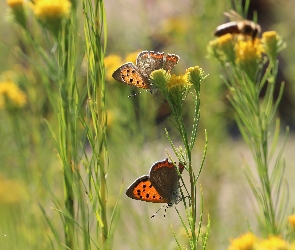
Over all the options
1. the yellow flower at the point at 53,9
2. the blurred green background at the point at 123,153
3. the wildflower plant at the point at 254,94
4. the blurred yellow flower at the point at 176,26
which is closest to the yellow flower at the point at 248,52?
the wildflower plant at the point at 254,94

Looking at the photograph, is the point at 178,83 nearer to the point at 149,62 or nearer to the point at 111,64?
the point at 149,62

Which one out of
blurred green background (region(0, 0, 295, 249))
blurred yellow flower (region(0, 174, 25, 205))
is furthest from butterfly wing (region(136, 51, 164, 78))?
blurred yellow flower (region(0, 174, 25, 205))

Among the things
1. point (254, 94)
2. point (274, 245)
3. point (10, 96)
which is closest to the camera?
point (274, 245)

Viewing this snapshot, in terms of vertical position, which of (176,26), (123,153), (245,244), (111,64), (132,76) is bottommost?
(245,244)

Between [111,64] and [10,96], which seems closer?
[111,64]

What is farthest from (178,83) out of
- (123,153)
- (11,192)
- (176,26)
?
(176,26)

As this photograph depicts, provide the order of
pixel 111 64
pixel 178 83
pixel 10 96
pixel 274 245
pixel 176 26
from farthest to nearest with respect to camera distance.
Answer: pixel 176 26 → pixel 10 96 → pixel 111 64 → pixel 178 83 → pixel 274 245

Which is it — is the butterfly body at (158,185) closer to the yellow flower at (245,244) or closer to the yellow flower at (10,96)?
the yellow flower at (245,244)
